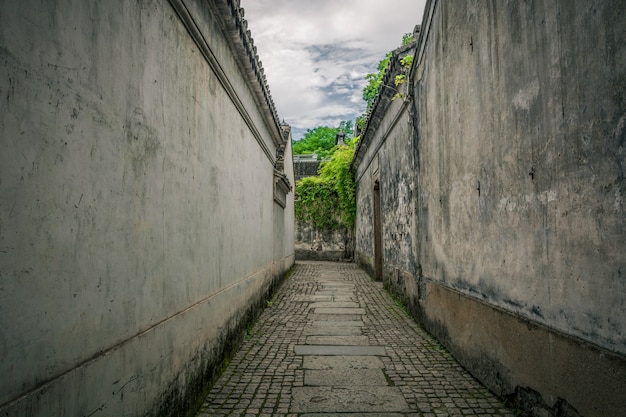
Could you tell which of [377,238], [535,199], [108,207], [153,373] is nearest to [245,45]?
[108,207]

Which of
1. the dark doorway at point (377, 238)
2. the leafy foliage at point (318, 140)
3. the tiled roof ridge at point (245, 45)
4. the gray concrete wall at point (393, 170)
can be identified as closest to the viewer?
the tiled roof ridge at point (245, 45)

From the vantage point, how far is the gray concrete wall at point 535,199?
2.31 meters

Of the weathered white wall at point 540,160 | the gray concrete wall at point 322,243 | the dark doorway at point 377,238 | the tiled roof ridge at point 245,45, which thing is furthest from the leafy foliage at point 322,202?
the weathered white wall at point 540,160

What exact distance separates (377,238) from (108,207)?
36.0 ft

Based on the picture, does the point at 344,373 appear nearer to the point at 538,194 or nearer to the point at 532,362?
the point at 532,362

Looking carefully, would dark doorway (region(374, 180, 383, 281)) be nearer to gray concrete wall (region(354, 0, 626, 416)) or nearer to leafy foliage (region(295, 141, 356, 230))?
leafy foliage (region(295, 141, 356, 230))

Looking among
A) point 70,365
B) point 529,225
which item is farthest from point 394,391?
point 70,365

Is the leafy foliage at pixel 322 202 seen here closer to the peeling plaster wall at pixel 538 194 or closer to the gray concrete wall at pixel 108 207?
the peeling plaster wall at pixel 538 194

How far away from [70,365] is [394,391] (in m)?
2.91

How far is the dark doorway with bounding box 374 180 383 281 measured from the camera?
1230 cm

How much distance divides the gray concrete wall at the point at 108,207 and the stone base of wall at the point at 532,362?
2.58m

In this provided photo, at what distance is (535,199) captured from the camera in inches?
122

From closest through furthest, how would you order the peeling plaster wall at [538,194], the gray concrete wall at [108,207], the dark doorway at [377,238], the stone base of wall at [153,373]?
the gray concrete wall at [108,207], the stone base of wall at [153,373], the peeling plaster wall at [538,194], the dark doorway at [377,238]

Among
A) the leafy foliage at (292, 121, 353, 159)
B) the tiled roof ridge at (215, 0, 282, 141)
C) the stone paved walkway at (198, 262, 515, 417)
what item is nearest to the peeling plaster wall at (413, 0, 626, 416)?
the stone paved walkway at (198, 262, 515, 417)
